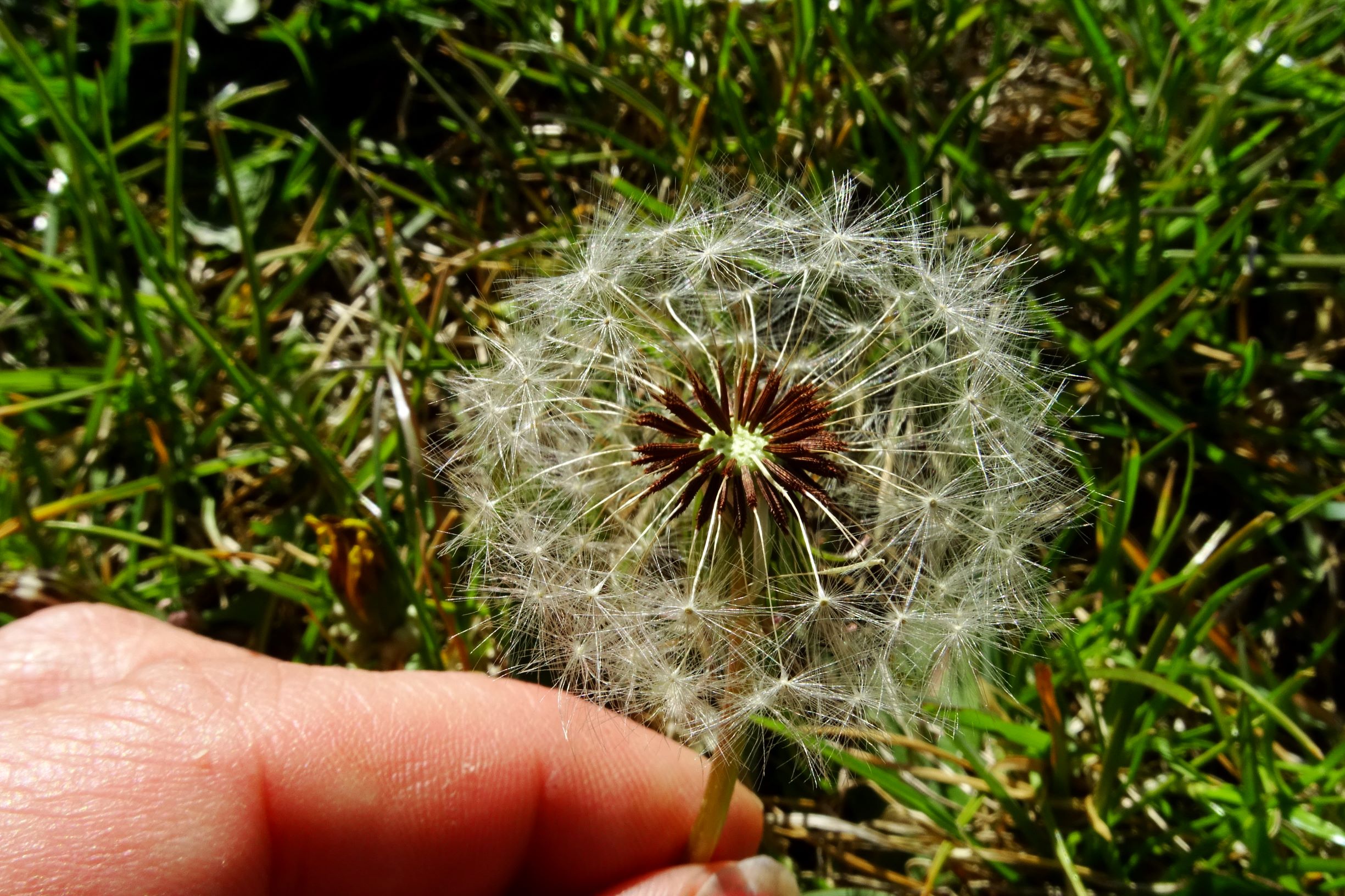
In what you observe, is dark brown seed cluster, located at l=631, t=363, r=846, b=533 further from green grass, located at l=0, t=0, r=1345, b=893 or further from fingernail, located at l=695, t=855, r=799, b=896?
fingernail, located at l=695, t=855, r=799, b=896

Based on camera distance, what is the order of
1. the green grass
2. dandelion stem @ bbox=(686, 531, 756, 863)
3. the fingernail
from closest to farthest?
dandelion stem @ bbox=(686, 531, 756, 863)
the fingernail
the green grass

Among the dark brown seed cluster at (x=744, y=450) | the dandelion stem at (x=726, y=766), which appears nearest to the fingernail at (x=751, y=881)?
the dandelion stem at (x=726, y=766)

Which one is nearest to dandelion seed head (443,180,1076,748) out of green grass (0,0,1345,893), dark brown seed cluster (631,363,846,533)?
dark brown seed cluster (631,363,846,533)

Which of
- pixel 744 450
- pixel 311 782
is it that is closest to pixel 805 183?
pixel 744 450

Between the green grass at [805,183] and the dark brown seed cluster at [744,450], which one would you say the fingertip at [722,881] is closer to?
the green grass at [805,183]

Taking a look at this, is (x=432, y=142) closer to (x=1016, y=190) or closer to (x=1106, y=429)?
(x=1016, y=190)

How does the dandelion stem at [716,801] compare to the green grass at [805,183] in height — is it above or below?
below

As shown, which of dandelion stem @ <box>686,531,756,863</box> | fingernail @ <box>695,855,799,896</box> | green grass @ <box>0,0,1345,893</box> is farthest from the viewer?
green grass @ <box>0,0,1345,893</box>
